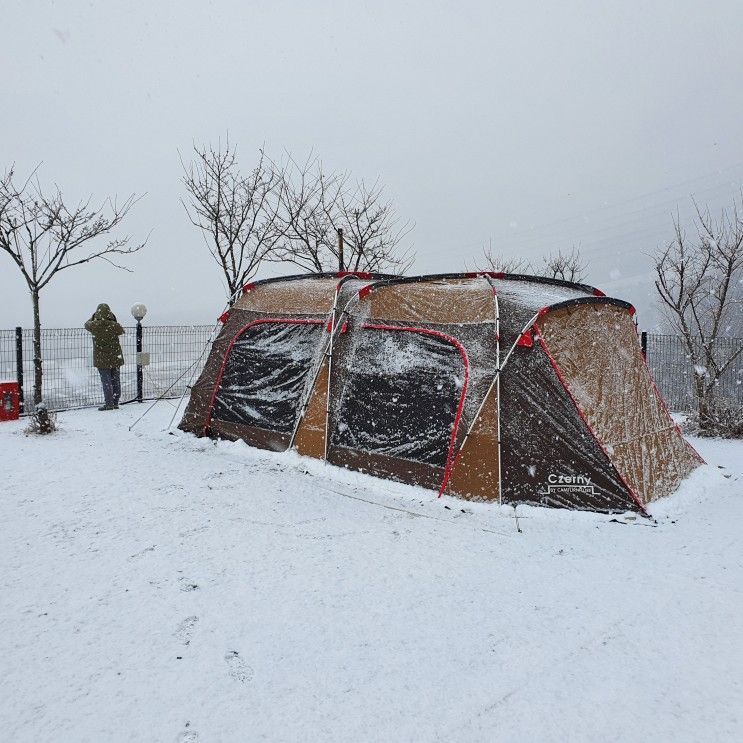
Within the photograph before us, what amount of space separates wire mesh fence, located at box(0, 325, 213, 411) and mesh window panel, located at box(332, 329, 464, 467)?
4.45 meters

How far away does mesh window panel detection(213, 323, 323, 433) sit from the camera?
6.13 m

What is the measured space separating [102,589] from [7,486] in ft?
8.96

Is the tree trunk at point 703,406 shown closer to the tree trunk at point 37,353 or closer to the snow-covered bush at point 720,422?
the snow-covered bush at point 720,422

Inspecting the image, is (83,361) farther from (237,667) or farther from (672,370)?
(672,370)

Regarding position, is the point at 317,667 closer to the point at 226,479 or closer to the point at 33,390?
the point at 226,479

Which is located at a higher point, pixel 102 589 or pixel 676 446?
pixel 676 446

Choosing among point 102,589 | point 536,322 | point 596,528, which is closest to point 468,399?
point 536,322

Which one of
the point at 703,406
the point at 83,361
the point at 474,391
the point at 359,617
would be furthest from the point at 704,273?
the point at 83,361

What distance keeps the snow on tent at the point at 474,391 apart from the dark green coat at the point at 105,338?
4485 millimetres

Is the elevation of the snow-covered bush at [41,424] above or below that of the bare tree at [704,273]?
below

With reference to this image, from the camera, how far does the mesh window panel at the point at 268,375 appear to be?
6129mm

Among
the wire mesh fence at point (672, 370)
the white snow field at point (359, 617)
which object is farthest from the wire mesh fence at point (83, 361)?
the wire mesh fence at point (672, 370)

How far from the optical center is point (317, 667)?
2.61 meters

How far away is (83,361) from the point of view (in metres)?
10.5
